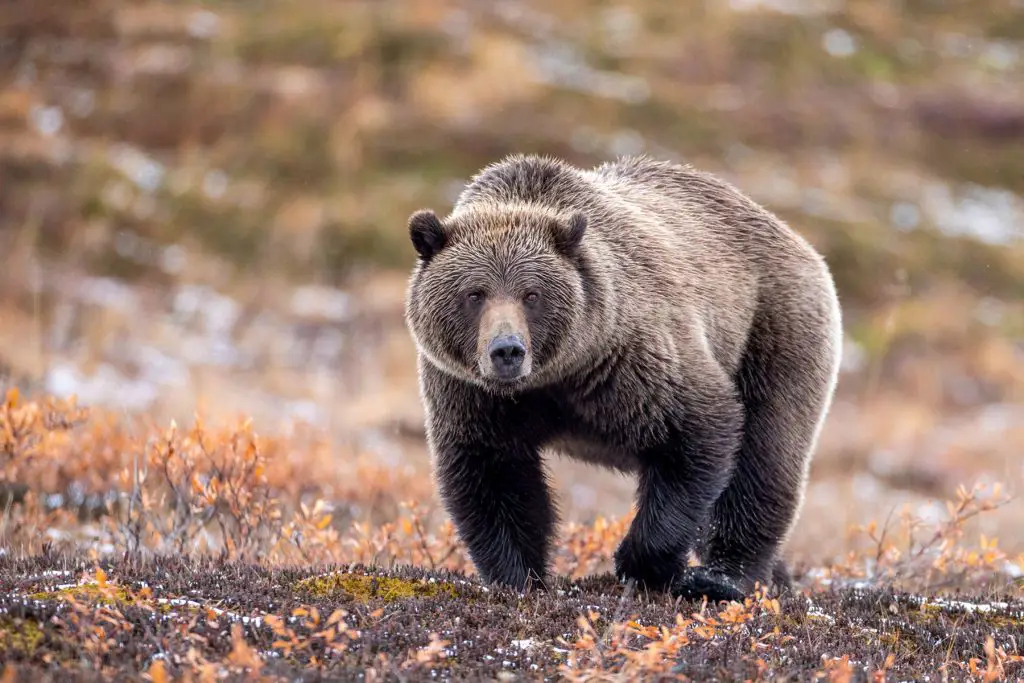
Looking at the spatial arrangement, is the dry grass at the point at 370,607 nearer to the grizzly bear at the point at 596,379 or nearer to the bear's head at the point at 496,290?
the grizzly bear at the point at 596,379

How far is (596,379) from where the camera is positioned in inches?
Answer: 265

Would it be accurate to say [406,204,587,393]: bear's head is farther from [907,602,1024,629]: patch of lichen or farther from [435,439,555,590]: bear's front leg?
[907,602,1024,629]: patch of lichen

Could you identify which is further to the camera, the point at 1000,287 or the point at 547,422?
the point at 1000,287

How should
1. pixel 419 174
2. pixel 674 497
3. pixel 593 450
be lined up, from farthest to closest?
pixel 419 174 < pixel 593 450 < pixel 674 497

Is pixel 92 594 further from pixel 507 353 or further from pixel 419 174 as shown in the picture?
pixel 419 174

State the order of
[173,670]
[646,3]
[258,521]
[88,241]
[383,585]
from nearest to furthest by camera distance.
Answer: [173,670], [383,585], [258,521], [88,241], [646,3]

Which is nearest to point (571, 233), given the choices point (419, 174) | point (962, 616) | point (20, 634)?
point (962, 616)

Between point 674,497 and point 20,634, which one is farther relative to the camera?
point 674,497

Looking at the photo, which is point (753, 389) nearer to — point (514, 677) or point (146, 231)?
point (514, 677)

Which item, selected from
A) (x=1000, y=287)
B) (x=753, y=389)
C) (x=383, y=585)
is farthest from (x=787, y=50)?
(x=383, y=585)

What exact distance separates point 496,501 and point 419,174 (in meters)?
20.3

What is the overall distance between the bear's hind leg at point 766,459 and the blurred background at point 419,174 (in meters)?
4.09

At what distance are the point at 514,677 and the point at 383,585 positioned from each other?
1.61 meters

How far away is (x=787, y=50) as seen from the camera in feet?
112
